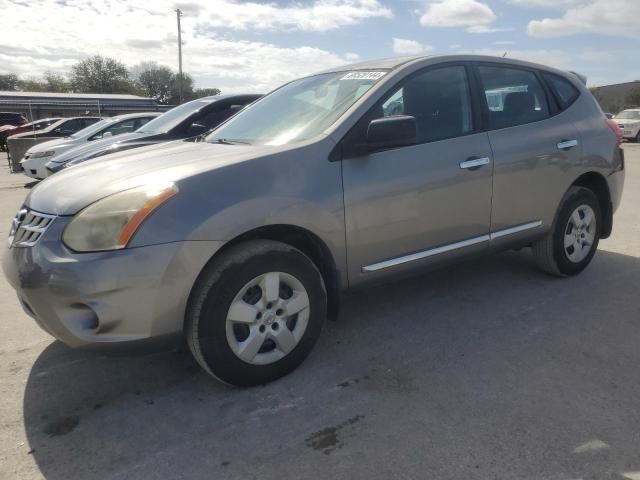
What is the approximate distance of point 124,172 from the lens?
105 inches

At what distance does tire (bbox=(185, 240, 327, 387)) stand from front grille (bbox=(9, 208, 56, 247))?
759mm

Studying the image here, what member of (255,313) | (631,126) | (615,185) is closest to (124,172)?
(255,313)

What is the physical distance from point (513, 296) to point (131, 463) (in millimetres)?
2965

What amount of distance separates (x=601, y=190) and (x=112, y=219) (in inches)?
154

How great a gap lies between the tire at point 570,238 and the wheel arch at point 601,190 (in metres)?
0.10

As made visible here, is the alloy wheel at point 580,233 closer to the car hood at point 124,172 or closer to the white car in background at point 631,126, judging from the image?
the car hood at point 124,172

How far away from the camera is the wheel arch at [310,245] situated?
265 cm

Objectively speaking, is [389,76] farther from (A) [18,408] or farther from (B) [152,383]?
(A) [18,408]

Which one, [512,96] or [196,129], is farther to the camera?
[196,129]

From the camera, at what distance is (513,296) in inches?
157

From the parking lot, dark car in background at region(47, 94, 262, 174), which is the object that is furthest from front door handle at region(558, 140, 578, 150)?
dark car in background at region(47, 94, 262, 174)

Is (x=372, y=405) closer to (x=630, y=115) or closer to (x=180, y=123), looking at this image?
(x=180, y=123)

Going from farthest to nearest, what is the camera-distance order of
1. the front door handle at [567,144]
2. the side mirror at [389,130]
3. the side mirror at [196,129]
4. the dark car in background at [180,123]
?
the dark car in background at [180,123] < the side mirror at [196,129] < the front door handle at [567,144] < the side mirror at [389,130]

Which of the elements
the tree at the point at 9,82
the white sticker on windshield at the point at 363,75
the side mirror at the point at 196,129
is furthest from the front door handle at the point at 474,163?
the tree at the point at 9,82
